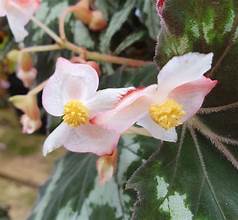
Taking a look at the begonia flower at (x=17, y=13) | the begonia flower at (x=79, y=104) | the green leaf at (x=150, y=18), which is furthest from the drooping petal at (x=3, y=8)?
the green leaf at (x=150, y=18)

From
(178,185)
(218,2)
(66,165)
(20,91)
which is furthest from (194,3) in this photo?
(20,91)

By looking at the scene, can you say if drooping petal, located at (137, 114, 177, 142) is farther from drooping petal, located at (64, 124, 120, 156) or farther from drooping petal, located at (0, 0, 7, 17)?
drooping petal, located at (0, 0, 7, 17)

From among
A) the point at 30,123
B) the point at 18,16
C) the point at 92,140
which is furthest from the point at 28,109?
the point at 92,140

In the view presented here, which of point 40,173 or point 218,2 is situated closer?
point 218,2

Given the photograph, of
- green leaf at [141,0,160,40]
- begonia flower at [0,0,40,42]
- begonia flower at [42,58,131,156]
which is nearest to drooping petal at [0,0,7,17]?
begonia flower at [0,0,40,42]

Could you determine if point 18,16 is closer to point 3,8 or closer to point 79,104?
point 3,8

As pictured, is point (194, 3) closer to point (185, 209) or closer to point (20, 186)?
point (185, 209)
